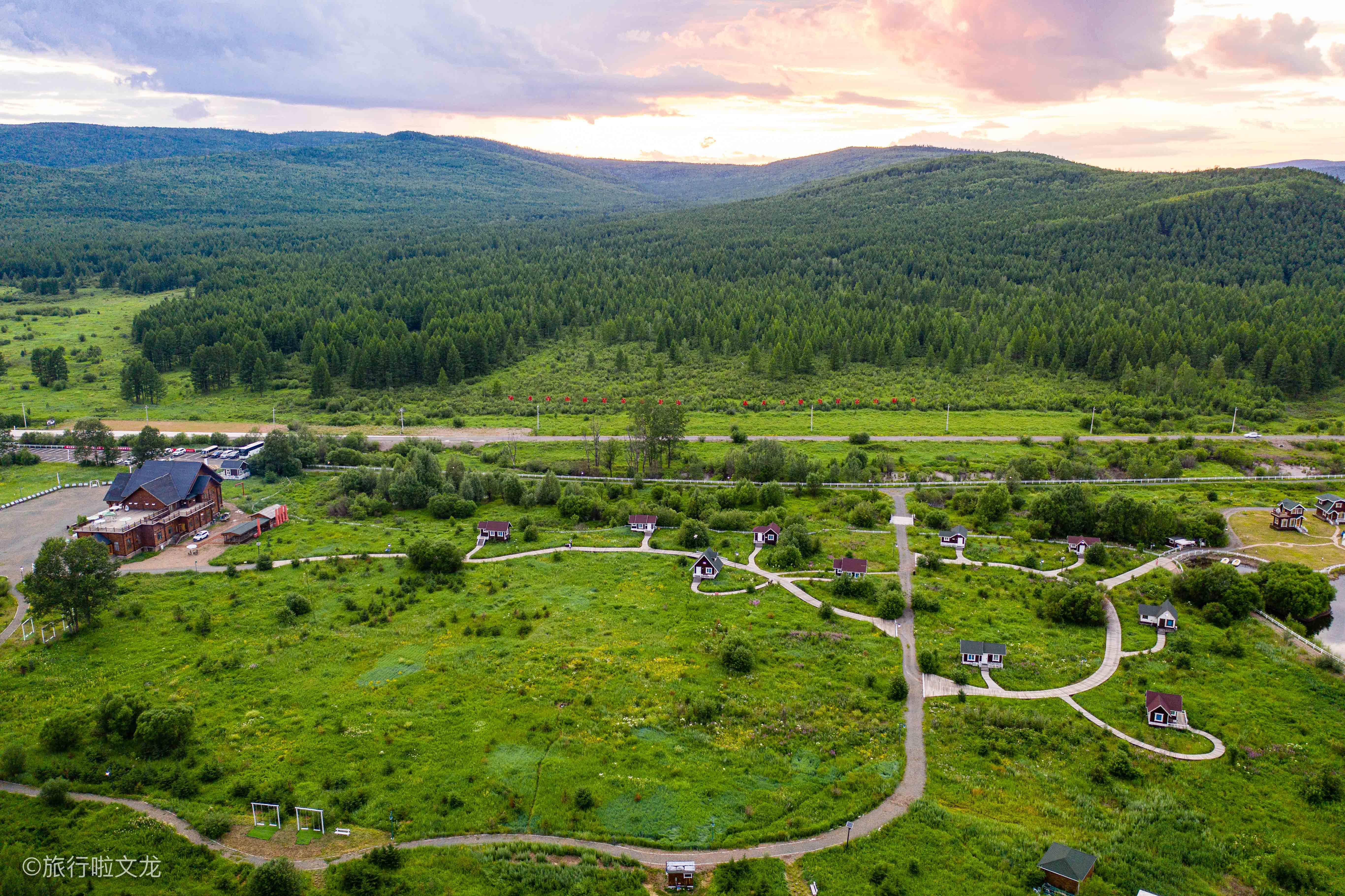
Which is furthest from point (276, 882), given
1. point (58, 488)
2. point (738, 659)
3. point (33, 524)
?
point (58, 488)

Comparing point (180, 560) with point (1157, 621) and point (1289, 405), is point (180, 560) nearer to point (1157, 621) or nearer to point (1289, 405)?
point (1157, 621)

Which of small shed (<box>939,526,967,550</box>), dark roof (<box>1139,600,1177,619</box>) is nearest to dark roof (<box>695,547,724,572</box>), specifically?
small shed (<box>939,526,967,550</box>)

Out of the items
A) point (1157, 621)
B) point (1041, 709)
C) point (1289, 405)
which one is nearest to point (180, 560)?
point (1041, 709)

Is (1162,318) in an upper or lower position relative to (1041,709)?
upper

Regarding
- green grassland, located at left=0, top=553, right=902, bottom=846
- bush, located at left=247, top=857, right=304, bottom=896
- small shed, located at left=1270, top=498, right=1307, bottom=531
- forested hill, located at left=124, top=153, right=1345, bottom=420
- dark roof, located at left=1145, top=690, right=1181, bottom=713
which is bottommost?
green grassland, located at left=0, top=553, right=902, bottom=846

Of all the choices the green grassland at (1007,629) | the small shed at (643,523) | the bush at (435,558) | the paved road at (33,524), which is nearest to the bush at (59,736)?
the paved road at (33,524)

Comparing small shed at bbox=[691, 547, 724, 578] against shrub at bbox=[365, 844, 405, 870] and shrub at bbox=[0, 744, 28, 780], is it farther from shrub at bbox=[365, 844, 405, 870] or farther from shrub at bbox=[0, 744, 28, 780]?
shrub at bbox=[0, 744, 28, 780]

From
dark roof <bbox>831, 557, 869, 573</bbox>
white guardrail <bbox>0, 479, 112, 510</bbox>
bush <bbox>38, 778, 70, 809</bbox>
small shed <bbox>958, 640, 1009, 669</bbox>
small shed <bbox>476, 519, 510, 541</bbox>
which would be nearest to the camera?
bush <bbox>38, 778, 70, 809</bbox>

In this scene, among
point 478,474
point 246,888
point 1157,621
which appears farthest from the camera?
point 478,474
